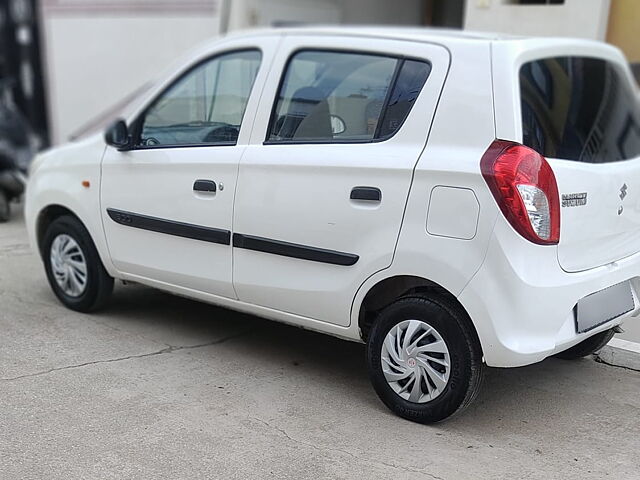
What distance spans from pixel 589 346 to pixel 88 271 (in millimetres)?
3215

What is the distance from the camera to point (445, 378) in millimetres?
3303

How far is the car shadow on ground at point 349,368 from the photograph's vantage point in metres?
3.67

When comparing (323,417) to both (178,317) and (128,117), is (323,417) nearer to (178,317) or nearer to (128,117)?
(178,317)

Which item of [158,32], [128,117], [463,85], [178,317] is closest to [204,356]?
[178,317]

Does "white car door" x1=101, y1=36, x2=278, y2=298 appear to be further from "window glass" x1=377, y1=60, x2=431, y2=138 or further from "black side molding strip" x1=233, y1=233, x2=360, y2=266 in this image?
"window glass" x1=377, y1=60, x2=431, y2=138

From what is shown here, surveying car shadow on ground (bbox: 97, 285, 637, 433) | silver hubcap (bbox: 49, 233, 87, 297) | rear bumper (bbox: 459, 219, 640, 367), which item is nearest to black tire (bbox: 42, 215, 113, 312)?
silver hubcap (bbox: 49, 233, 87, 297)

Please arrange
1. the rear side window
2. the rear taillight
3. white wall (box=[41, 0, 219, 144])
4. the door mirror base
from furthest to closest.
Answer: white wall (box=[41, 0, 219, 144]), the door mirror base, the rear side window, the rear taillight

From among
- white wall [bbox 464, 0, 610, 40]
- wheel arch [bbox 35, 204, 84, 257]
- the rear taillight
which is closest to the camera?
the rear taillight

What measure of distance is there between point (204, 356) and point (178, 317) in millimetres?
783

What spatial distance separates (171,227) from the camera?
164 inches

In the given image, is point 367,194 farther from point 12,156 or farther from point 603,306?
point 12,156

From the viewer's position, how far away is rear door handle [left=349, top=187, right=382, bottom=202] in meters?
3.34

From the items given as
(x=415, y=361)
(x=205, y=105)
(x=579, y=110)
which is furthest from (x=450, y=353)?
(x=205, y=105)

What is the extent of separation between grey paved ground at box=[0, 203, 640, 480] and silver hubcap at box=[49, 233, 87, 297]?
223 millimetres
